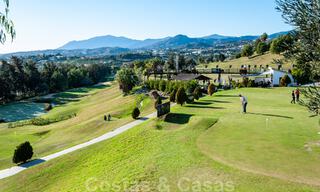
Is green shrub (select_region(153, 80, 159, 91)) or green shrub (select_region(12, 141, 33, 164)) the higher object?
green shrub (select_region(153, 80, 159, 91))

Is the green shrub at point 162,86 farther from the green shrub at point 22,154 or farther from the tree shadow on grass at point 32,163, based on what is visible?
the tree shadow on grass at point 32,163

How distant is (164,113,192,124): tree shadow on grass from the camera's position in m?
26.8

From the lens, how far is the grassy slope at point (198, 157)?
1445cm

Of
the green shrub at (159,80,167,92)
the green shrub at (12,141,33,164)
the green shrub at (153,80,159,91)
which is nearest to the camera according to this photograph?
the green shrub at (12,141,33,164)

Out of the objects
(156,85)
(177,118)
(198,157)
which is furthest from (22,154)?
(156,85)

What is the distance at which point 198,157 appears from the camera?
1697cm

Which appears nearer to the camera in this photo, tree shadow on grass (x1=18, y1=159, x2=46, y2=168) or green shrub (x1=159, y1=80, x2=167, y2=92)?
tree shadow on grass (x1=18, y1=159, x2=46, y2=168)

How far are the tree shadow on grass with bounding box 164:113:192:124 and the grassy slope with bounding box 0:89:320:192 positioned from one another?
0.09m

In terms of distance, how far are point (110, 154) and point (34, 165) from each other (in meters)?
7.25

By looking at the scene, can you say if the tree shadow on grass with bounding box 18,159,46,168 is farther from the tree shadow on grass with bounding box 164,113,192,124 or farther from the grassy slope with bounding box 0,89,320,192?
the tree shadow on grass with bounding box 164,113,192,124

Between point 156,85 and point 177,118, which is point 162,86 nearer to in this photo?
point 156,85

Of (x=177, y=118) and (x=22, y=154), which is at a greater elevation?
(x=177, y=118)

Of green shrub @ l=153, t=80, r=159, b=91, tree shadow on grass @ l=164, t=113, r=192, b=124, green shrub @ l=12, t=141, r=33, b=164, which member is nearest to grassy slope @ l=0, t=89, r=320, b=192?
tree shadow on grass @ l=164, t=113, r=192, b=124

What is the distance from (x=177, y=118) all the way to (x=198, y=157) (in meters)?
11.0
